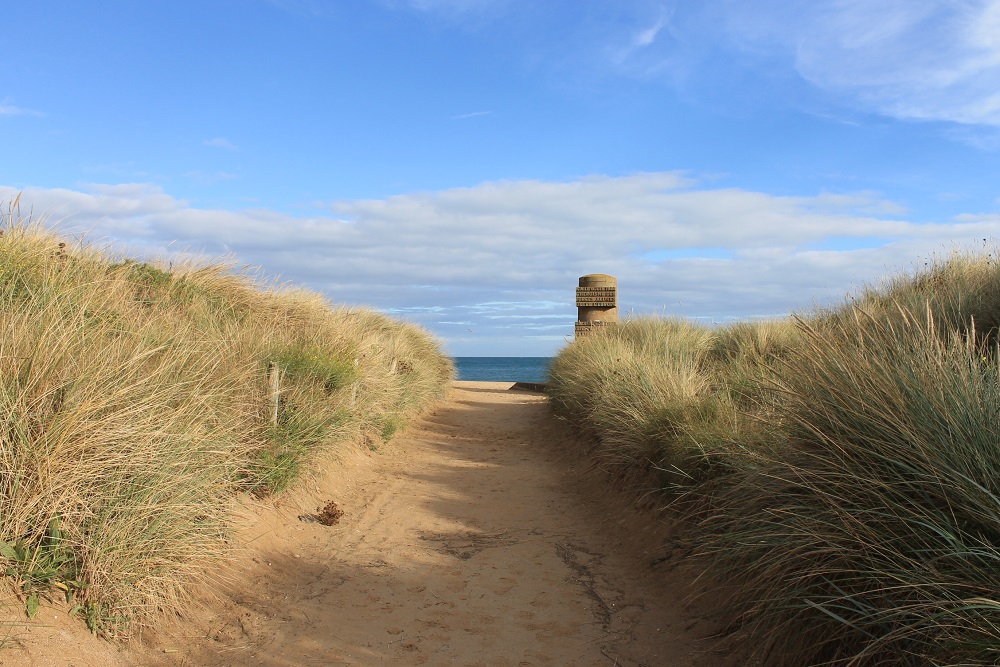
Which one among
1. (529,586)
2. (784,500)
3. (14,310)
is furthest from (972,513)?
(14,310)

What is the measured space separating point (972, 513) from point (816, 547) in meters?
0.73

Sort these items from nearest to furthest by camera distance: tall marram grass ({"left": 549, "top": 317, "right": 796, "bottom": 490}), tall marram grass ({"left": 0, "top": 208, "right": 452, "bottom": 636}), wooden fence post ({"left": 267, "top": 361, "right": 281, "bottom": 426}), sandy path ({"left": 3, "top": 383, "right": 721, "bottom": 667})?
tall marram grass ({"left": 0, "top": 208, "right": 452, "bottom": 636}) < sandy path ({"left": 3, "top": 383, "right": 721, "bottom": 667}) < tall marram grass ({"left": 549, "top": 317, "right": 796, "bottom": 490}) < wooden fence post ({"left": 267, "top": 361, "right": 281, "bottom": 426})

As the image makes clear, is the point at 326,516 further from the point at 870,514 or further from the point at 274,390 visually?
the point at 870,514

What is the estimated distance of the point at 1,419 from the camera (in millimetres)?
3508

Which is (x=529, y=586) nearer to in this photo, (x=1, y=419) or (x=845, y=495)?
(x=845, y=495)

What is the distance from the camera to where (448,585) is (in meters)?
5.14

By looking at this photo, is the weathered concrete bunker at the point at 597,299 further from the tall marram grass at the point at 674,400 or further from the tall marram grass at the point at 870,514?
the tall marram grass at the point at 870,514

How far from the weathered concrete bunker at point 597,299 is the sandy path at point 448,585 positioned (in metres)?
11.9

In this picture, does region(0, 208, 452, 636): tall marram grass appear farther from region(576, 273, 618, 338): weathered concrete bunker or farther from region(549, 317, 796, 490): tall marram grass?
region(576, 273, 618, 338): weathered concrete bunker

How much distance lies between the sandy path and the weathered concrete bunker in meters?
11.9

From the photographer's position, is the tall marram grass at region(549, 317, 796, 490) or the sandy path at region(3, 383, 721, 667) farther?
the tall marram grass at region(549, 317, 796, 490)

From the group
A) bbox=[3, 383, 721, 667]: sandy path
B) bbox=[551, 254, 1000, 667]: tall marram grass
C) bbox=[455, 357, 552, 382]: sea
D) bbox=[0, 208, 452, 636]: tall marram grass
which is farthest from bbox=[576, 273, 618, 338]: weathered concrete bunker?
bbox=[551, 254, 1000, 667]: tall marram grass

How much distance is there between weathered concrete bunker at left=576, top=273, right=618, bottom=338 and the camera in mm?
20047

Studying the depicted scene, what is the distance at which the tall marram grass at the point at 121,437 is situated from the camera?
3498 millimetres
